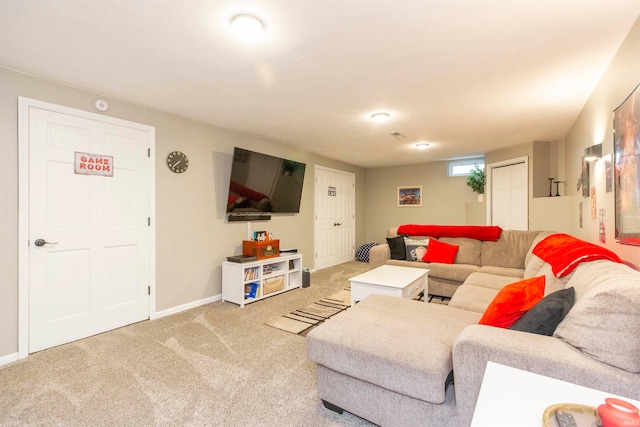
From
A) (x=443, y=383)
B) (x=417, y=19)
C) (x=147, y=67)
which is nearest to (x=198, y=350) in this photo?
(x=443, y=383)

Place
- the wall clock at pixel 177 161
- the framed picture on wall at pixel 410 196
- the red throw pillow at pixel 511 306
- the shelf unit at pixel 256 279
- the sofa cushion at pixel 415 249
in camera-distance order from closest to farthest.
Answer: the red throw pillow at pixel 511 306 → the wall clock at pixel 177 161 → the shelf unit at pixel 256 279 → the sofa cushion at pixel 415 249 → the framed picture on wall at pixel 410 196

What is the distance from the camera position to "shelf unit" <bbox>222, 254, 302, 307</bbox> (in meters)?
3.65

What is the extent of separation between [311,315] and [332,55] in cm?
252

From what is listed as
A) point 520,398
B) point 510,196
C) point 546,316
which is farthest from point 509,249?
point 520,398

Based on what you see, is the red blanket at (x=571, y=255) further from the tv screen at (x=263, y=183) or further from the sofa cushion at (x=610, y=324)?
the tv screen at (x=263, y=183)

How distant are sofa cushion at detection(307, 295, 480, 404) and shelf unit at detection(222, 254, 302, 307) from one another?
1989 mm

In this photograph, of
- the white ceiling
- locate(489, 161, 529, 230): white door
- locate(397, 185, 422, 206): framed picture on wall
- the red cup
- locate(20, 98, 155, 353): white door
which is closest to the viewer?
the red cup

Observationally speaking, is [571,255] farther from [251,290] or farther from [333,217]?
[333,217]

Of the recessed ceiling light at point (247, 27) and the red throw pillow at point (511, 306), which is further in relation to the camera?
the recessed ceiling light at point (247, 27)

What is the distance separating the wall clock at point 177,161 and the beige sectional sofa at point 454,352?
2555 mm

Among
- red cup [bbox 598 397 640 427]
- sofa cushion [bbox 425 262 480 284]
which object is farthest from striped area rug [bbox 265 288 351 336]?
red cup [bbox 598 397 640 427]

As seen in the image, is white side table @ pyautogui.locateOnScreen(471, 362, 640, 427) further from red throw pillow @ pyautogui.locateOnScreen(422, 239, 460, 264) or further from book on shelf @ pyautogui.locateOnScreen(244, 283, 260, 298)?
red throw pillow @ pyautogui.locateOnScreen(422, 239, 460, 264)

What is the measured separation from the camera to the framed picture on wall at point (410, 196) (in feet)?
22.1

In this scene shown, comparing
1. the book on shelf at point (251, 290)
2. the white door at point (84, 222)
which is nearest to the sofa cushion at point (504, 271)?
the book on shelf at point (251, 290)
